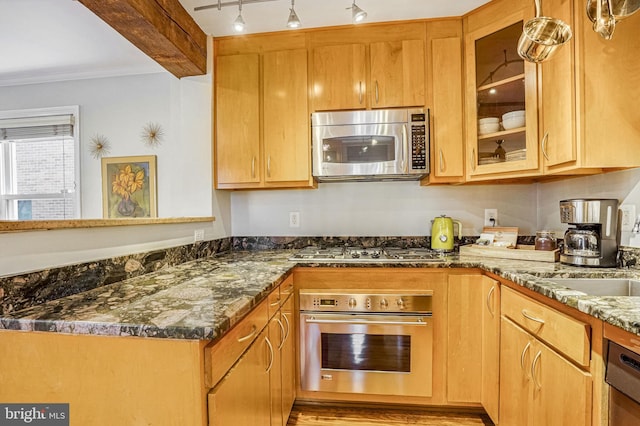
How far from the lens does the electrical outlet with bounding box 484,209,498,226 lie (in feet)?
7.18

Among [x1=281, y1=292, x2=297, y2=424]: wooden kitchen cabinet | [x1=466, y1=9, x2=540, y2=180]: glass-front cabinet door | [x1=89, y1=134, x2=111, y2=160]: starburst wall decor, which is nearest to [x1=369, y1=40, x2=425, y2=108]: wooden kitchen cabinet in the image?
[x1=466, y1=9, x2=540, y2=180]: glass-front cabinet door

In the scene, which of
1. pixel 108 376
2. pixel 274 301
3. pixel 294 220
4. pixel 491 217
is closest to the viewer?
pixel 108 376

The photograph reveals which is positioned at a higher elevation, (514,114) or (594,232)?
Result: (514,114)

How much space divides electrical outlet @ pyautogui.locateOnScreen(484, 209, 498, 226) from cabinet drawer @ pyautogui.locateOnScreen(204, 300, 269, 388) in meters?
1.77

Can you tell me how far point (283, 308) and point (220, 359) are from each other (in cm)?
66

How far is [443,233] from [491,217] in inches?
17.8

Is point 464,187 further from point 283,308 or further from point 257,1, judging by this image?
point 257,1

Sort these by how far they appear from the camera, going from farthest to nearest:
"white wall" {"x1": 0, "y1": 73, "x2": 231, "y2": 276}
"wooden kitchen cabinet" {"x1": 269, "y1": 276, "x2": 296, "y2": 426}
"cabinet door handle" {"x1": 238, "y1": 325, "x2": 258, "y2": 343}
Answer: "wooden kitchen cabinet" {"x1": 269, "y1": 276, "x2": 296, "y2": 426}
"white wall" {"x1": 0, "y1": 73, "x2": 231, "y2": 276}
"cabinet door handle" {"x1": 238, "y1": 325, "x2": 258, "y2": 343}

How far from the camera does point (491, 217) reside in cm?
219

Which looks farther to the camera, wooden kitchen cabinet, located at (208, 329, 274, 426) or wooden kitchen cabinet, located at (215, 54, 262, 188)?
wooden kitchen cabinet, located at (215, 54, 262, 188)

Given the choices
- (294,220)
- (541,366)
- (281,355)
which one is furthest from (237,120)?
(541,366)

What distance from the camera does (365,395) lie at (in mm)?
1763

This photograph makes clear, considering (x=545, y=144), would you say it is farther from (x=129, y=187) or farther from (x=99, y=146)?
(x=99, y=146)

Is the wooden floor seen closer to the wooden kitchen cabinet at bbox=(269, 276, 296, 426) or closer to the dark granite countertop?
the wooden kitchen cabinet at bbox=(269, 276, 296, 426)
